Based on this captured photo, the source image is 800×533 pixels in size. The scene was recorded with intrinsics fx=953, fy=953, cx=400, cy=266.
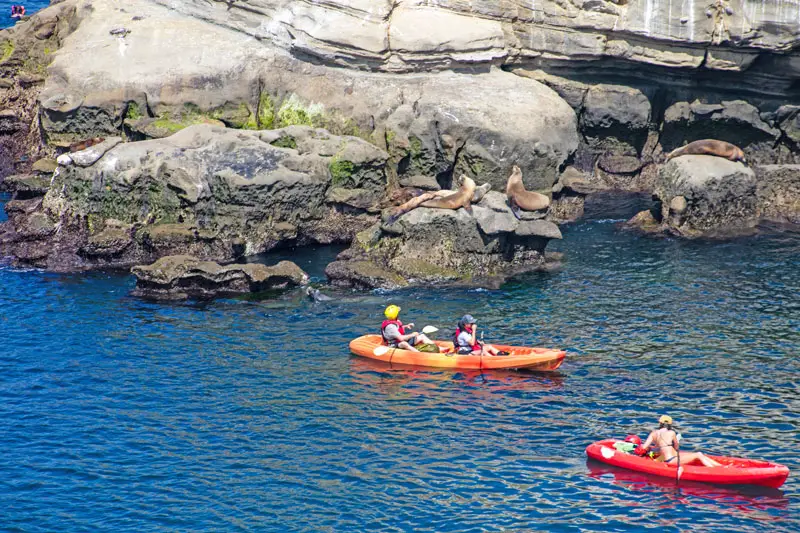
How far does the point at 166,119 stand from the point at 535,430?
22975mm

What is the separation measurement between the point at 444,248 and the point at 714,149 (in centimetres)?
1289

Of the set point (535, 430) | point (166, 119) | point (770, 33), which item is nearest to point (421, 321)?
point (535, 430)

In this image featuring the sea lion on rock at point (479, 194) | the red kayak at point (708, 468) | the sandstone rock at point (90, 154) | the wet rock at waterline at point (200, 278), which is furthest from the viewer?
the sandstone rock at point (90, 154)

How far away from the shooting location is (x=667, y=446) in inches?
796

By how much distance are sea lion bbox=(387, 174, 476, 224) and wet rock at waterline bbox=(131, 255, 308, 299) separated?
4.61 meters

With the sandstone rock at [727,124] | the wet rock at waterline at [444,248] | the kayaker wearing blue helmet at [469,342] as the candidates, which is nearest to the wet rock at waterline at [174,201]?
the wet rock at waterline at [444,248]

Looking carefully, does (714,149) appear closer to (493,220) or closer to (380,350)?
(493,220)

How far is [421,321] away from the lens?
29.3 metres

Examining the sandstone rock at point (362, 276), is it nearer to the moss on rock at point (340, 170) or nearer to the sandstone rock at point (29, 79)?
the moss on rock at point (340, 170)

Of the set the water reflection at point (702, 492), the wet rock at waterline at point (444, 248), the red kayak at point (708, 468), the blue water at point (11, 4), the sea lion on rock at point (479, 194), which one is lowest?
the water reflection at point (702, 492)

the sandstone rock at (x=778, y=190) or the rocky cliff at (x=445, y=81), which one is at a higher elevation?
the rocky cliff at (x=445, y=81)

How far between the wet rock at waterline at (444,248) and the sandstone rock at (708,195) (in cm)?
623

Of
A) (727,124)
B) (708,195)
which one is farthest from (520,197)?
(727,124)

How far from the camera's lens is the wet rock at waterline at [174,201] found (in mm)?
33969
